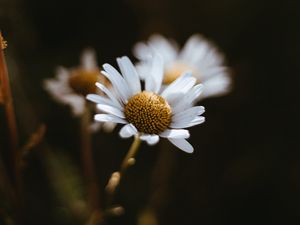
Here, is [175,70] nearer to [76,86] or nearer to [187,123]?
[76,86]

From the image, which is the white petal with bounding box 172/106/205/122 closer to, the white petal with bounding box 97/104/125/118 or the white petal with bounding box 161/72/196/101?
the white petal with bounding box 161/72/196/101

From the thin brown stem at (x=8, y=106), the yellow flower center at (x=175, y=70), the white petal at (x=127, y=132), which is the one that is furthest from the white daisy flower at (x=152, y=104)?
the yellow flower center at (x=175, y=70)

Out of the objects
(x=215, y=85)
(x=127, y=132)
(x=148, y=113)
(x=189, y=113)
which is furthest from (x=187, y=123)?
(x=215, y=85)

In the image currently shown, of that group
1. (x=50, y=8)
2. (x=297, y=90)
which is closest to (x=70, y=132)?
(x=50, y=8)

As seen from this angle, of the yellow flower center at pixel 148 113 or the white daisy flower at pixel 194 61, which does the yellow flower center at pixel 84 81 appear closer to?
the white daisy flower at pixel 194 61

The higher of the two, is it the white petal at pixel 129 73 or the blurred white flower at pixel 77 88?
the blurred white flower at pixel 77 88
